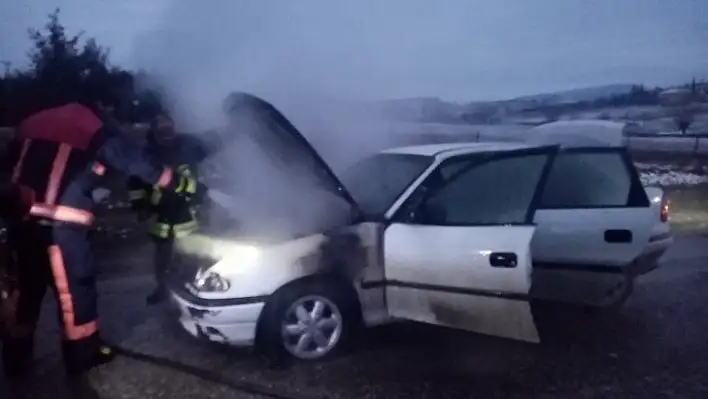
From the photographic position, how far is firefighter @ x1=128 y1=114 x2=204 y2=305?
21.6ft

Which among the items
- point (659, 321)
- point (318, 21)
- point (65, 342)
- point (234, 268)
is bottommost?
point (659, 321)

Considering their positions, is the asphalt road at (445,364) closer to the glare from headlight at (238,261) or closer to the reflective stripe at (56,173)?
the glare from headlight at (238,261)

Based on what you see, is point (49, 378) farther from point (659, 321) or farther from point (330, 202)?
point (659, 321)

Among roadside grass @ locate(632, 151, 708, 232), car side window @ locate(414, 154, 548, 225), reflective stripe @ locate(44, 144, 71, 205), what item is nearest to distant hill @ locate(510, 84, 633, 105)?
roadside grass @ locate(632, 151, 708, 232)

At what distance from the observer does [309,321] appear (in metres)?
5.40

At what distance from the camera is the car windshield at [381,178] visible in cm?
584

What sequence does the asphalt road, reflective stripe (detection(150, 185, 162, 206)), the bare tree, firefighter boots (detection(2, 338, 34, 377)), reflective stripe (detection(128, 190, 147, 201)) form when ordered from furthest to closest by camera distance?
the bare tree
reflective stripe (detection(128, 190, 147, 201))
reflective stripe (detection(150, 185, 162, 206))
firefighter boots (detection(2, 338, 34, 377))
the asphalt road

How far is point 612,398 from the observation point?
4.86 meters

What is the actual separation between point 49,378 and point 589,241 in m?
3.78

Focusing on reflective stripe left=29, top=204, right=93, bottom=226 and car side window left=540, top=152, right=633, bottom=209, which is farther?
car side window left=540, top=152, right=633, bottom=209

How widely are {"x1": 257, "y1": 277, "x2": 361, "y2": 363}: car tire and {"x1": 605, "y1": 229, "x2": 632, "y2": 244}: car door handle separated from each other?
1980mm

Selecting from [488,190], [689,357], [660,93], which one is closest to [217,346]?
[488,190]

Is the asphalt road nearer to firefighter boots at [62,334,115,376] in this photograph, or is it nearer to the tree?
firefighter boots at [62,334,115,376]

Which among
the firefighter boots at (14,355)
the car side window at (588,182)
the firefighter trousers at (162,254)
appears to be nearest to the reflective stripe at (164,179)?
the firefighter trousers at (162,254)
